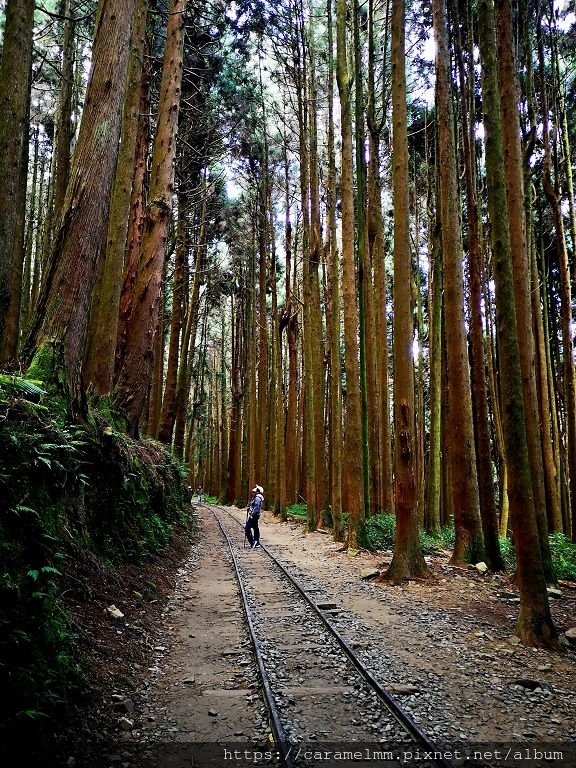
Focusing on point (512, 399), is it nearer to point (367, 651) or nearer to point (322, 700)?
point (367, 651)

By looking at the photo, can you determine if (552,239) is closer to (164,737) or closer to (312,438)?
(312,438)

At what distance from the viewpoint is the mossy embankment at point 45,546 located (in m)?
3.15

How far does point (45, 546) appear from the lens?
4.12 metres

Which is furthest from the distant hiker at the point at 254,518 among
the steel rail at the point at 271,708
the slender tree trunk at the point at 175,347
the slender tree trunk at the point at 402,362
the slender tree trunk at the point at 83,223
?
the slender tree trunk at the point at 83,223

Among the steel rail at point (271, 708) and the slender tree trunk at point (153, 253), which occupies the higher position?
the slender tree trunk at point (153, 253)

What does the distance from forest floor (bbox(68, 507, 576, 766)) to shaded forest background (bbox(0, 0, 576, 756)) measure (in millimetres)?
682

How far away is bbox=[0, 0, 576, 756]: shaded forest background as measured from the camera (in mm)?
6039

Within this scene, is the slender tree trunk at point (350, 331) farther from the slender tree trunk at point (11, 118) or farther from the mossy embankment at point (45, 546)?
the slender tree trunk at point (11, 118)

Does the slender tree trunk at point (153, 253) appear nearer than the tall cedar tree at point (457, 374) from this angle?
No

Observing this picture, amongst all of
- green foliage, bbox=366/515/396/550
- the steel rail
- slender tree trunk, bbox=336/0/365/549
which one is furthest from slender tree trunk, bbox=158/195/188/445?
the steel rail

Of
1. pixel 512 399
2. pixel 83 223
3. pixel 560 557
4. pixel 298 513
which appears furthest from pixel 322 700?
pixel 298 513

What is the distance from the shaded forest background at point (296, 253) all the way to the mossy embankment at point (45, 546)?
0.03 metres

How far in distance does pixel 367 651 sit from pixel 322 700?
1.34 metres

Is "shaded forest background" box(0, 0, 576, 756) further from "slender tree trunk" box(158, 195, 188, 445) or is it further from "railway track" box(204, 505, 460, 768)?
"railway track" box(204, 505, 460, 768)
